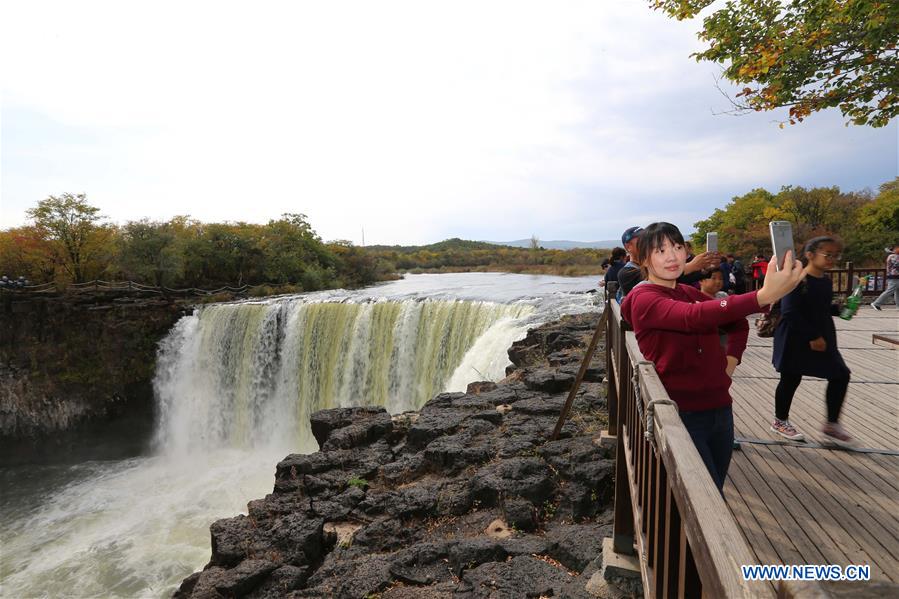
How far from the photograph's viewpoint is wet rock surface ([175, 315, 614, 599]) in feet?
14.6

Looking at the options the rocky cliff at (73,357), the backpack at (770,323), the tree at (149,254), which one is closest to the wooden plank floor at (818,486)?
the backpack at (770,323)

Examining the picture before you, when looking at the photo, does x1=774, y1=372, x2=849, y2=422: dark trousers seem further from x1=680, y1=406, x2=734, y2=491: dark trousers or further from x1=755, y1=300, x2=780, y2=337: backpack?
x1=680, y1=406, x2=734, y2=491: dark trousers

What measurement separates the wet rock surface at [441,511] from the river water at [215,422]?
3.87 meters

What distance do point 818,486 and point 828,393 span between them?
1013 millimetres

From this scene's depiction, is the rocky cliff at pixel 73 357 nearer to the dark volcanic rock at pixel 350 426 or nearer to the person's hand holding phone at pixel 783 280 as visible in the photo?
the dark volcanic rock at pixel 350 426

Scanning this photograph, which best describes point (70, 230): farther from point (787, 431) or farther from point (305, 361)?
point (787, 431)

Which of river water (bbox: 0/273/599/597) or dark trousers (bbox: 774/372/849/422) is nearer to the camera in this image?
dark trousers (bbox: 774/372/849/422)

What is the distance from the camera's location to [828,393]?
3.98 metres

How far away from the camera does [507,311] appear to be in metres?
15.1

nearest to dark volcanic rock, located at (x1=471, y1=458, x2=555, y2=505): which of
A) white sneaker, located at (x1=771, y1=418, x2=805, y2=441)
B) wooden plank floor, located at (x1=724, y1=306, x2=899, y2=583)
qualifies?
wooden plank floor, located at (x1=724, y1=306, x2=899, y2=583)

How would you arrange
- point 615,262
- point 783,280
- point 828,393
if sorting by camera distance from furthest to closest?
point 615,262 < point 828,393 < point 783,280

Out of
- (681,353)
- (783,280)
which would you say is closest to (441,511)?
(681,353)

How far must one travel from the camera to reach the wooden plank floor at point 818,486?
265 centimetres

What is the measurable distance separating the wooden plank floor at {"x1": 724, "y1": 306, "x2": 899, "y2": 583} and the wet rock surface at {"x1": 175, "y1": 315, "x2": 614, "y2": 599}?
1370mm
